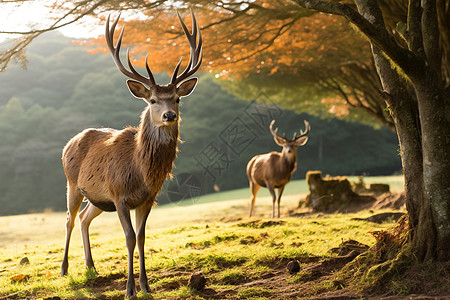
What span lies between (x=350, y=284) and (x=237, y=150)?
2579 cm

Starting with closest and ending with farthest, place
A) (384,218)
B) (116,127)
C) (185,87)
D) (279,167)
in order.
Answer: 1. (185,87)
2. (384,218)
3. (279,167)
4. (116,127)

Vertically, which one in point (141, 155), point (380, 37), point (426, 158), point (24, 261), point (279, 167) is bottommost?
point (24, 261)

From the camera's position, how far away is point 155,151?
4.79m

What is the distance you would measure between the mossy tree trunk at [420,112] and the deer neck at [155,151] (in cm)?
190

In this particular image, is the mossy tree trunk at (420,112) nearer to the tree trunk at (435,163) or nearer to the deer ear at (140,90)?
the tree trunk at (435,163)

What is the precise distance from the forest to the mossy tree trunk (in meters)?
17.4

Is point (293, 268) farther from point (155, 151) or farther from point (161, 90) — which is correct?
point (161, 90)

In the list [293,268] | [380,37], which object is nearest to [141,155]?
[293,268]

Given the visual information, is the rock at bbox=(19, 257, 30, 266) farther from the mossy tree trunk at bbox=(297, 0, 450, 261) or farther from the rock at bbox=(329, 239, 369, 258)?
the mossy tree trunk at bbox=(297, 0, 450, 261)

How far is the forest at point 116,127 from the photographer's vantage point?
25375 millimetres

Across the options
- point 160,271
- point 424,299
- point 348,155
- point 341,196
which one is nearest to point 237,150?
point 348,155

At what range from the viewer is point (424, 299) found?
3.46 metres

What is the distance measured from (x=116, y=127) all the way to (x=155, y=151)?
23.4m

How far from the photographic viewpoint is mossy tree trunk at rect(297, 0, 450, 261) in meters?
4.15
